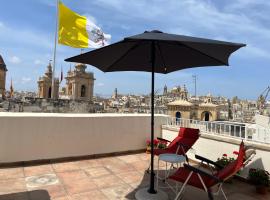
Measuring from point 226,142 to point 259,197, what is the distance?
1388 millimetres

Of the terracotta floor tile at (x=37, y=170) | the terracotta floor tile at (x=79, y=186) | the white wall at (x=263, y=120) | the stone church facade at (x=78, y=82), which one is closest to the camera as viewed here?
the terracotta floor tile at (x=79, y=186)

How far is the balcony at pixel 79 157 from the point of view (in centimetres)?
408

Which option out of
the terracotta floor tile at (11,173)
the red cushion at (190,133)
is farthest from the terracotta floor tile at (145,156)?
the terracotta floor tile at (11,173)

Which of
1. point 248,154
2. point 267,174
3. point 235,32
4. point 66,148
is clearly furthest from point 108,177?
point 235,32

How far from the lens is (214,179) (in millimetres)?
3111

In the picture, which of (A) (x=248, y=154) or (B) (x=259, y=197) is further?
(B) (x=259, y=197)

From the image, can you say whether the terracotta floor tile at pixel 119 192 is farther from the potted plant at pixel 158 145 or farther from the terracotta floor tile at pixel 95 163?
the potted plant at pixel 158 145

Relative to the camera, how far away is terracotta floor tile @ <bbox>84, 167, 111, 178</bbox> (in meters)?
4.88

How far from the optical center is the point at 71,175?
4.82 meters

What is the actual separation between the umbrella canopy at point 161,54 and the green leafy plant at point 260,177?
83.1 inches

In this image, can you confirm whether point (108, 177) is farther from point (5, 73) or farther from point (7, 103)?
point (5, 73)

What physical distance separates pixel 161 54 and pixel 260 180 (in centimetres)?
282

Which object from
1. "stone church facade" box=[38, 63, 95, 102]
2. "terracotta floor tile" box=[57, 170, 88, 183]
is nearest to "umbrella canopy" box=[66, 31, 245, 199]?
"terracotta floor tile" box=[57, 170, 88, 183]

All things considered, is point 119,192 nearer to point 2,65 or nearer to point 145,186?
point 145,186
